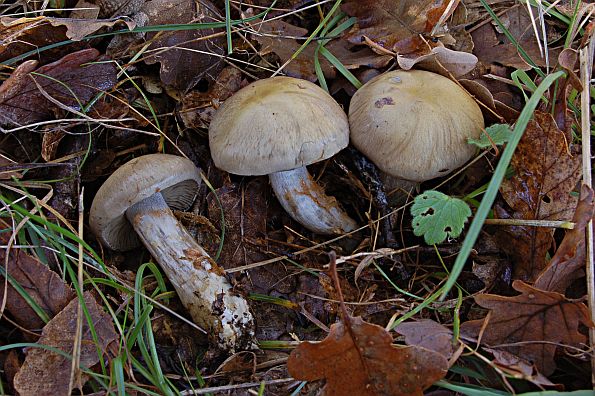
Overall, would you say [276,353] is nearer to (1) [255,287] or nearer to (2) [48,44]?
(1) [255,287]

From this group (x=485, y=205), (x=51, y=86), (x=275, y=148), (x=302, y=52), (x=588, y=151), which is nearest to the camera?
(x=485, y=205)

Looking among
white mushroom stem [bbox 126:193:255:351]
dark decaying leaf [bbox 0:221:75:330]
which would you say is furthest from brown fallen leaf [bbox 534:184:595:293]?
dark decaying leaf [bbox 0:221:75:330]

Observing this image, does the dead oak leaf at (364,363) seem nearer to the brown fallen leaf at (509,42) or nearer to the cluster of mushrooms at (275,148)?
the cluster of mushrooms at (275,148)

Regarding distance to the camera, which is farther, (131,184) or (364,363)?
(131,184)

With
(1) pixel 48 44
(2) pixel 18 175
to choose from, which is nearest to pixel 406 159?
(2) pixel 18 175

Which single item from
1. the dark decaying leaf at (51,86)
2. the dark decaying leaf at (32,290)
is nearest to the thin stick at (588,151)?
the dark decaying leaf at (32,290)

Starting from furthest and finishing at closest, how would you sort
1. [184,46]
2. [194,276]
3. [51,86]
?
1. [184,46]
2. [51,86]
3. [194,276]

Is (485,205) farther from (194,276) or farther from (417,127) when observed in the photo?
(194,276)

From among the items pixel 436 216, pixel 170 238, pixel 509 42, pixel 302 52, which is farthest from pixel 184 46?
pixel 509 42
